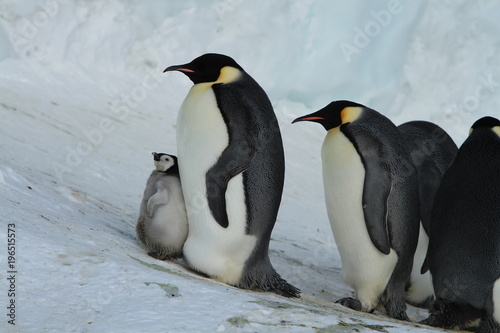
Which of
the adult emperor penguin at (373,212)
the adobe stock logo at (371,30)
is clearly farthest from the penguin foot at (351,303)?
the adobe stock logo at (371,30)

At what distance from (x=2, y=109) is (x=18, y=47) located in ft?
4.84

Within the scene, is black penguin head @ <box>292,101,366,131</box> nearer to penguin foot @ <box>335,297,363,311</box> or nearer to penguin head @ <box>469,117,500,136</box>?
penguin head @ <box>469,117,500,136</box>

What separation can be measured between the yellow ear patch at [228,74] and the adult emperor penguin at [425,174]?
3.13ft

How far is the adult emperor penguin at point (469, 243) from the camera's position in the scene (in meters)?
2.71

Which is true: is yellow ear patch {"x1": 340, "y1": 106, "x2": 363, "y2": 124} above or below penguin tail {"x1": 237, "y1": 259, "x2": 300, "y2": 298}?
above

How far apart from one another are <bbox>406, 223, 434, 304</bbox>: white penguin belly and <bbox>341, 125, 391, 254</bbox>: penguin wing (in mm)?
667

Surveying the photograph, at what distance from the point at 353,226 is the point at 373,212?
0.11m

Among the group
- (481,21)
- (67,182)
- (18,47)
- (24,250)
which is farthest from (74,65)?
(24,250)

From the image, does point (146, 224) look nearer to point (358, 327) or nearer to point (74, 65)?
point (358, 327)

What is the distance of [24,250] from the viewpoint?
225 centimetres

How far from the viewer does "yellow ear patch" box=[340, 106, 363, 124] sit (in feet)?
10.9

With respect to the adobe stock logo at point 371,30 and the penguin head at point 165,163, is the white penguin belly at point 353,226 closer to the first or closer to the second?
the penguin head at point 165,163
